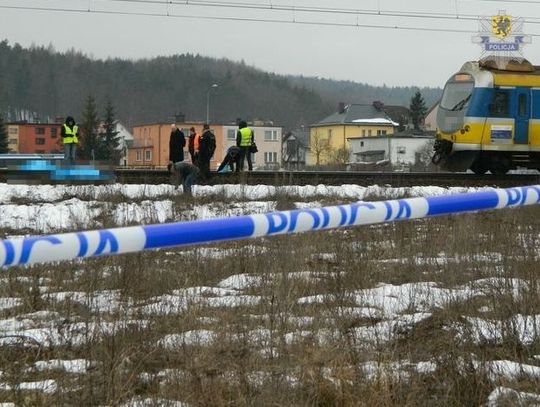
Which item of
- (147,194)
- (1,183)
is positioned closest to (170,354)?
(147,194)

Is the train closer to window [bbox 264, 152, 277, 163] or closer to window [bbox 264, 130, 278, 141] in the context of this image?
window [bbox 264, 152, 277, 163]

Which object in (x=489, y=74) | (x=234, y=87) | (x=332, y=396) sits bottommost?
(x=332, y=396)

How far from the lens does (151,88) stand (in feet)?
379

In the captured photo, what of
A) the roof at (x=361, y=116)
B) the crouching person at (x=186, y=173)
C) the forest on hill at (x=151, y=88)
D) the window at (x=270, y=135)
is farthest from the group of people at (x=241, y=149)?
the roof at (x=361, y=116)

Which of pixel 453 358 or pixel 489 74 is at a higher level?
pixel 489 74

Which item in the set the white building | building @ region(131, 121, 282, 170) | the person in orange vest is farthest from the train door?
the white building

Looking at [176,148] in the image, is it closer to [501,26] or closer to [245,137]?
[245,137]

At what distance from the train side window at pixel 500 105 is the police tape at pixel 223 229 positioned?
18019mm

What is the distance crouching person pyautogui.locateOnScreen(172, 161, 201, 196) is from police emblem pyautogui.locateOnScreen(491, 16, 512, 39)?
1461 cm

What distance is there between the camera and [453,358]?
448 centimetres

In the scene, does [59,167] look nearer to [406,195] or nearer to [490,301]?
[406,195]

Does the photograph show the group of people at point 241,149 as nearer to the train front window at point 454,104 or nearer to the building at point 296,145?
the train front window at point 454,104

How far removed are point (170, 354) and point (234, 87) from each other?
4584 inches

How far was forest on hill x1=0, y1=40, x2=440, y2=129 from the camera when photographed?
340ft
